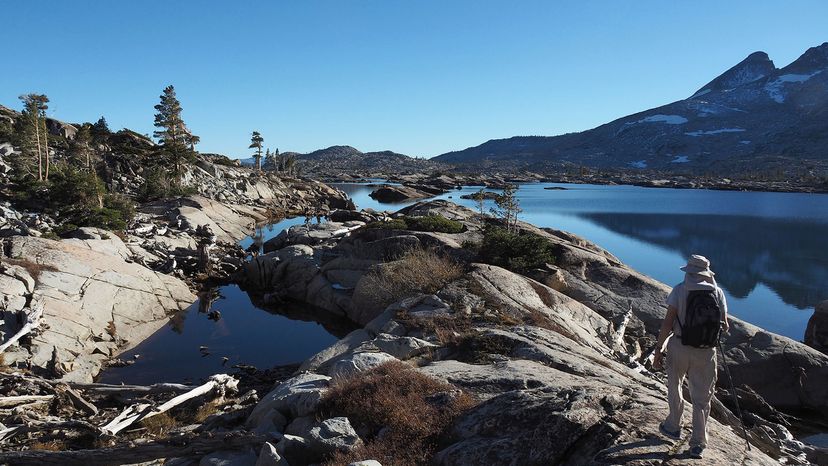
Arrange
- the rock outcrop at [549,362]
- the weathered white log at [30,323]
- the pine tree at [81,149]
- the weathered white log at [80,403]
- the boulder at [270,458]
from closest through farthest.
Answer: the rock outcrop at [549,362] < the boulder at [270,458] < the weathered white log at [80,403] < the weathered white log at [30,323] < the pine tree at [81,149]

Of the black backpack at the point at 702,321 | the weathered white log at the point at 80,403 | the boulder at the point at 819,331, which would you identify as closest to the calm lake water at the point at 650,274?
the boulder at the point at 819,331

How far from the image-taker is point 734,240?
52094 mm

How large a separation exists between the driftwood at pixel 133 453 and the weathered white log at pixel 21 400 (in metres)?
3.43

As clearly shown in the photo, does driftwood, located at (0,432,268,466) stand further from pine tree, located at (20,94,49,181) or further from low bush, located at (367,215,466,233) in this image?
pine tree, located at (20,94,49,181)

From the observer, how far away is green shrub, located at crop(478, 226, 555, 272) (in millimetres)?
22156

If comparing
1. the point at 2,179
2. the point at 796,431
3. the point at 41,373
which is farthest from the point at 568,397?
the point at 2,179

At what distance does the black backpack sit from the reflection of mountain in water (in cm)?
3046

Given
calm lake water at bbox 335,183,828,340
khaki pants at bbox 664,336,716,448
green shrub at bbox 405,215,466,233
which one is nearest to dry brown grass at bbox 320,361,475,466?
khaki pants at bbox 664,336,716,448

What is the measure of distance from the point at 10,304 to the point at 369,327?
12.3 m

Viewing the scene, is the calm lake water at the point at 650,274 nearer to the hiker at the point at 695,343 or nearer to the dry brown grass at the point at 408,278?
the dry brown grass at the point at 408,278

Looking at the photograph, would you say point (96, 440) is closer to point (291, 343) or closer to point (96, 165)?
point (291, 343)

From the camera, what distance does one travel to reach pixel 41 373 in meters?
15.1

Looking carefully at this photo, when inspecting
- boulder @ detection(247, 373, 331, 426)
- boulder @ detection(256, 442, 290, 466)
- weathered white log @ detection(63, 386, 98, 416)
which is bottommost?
weathered white log @ detection(63, 386, 98, 416)

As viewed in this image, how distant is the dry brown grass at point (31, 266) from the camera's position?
18.8m
